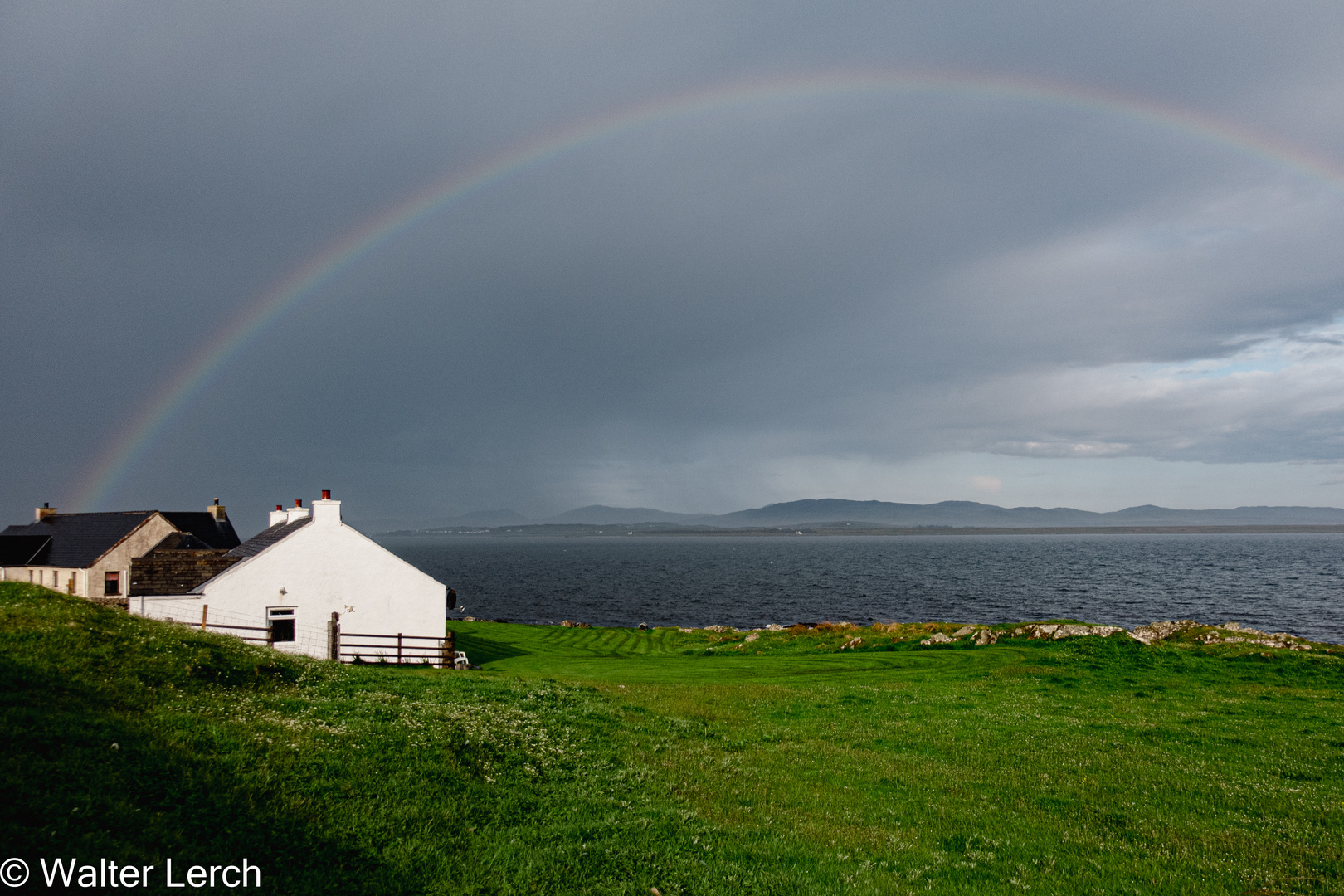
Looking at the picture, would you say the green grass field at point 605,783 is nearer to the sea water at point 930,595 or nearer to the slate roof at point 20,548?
the slate roof at point 20,548

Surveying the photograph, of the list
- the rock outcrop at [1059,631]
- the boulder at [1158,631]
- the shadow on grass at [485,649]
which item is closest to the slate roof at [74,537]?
the shadow on grass at [485,649]

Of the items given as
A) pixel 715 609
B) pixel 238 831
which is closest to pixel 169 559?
pixel 238 831

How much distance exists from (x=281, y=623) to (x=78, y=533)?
48262 mm

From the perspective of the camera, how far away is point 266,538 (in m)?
46.4

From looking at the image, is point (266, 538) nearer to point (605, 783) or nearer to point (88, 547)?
point (88, 547)

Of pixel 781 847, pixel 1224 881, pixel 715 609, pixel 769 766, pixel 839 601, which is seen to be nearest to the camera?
pixel 1224 881

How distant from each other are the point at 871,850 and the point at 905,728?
38.6ft

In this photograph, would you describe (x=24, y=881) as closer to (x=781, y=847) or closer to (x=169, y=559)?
(x=781, y=847)

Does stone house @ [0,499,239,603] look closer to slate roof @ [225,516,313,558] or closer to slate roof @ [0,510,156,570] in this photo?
slate roof @ [0,510,156,570]

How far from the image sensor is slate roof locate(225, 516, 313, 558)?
138 ft

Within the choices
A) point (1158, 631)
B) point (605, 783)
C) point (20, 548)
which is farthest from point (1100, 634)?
point (20, 548)

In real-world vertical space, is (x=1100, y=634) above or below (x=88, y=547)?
below

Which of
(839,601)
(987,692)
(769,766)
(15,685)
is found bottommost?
(839,601)

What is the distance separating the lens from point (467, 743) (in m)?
14.8
